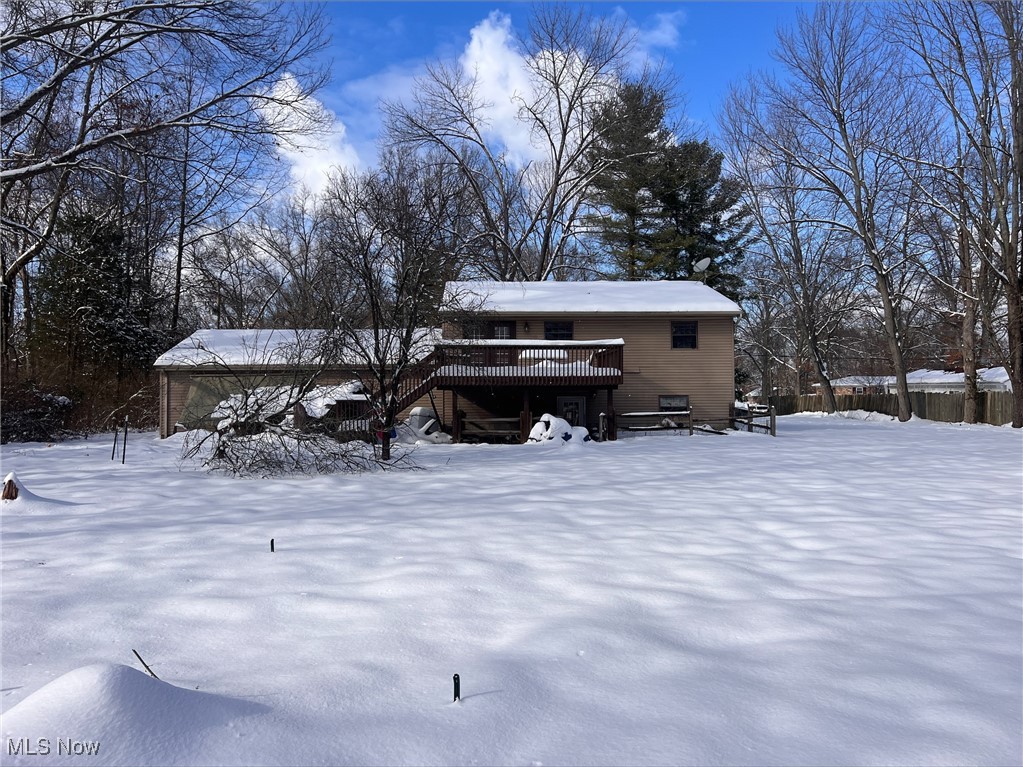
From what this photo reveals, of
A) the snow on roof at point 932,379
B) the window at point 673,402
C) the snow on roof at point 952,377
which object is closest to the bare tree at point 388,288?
the window at point 673,402

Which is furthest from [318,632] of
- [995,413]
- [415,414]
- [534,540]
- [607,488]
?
[995,413]

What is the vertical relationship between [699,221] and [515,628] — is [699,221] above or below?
above

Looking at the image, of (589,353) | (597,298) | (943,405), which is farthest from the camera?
(943,405)

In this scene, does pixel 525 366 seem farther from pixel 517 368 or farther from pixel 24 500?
pixel 24 500

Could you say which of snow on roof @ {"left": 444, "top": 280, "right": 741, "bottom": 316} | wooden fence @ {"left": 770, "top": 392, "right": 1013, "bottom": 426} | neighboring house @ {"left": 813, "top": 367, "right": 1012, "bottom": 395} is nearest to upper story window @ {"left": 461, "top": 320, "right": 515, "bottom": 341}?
snow on roof @ {"left": 444, "top": 280, "right": 741, "bottom": 316}

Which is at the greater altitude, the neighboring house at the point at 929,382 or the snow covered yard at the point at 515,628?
the neighboring house at the point at 929,382

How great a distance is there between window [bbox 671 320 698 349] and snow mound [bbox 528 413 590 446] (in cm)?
674

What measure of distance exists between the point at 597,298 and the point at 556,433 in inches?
306

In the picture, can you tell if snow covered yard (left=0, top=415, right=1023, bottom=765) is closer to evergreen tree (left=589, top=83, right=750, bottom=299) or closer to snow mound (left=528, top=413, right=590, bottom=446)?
snow mound (left=528, top=413, right=590, bottom=446)

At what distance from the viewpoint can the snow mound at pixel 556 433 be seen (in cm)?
1611

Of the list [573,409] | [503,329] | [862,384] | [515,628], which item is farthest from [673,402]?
[862,384]

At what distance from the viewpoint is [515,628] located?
387 cm

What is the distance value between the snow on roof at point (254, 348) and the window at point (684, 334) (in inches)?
325

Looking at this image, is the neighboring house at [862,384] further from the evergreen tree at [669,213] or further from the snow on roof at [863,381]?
the evergreen tree at [669,213]
